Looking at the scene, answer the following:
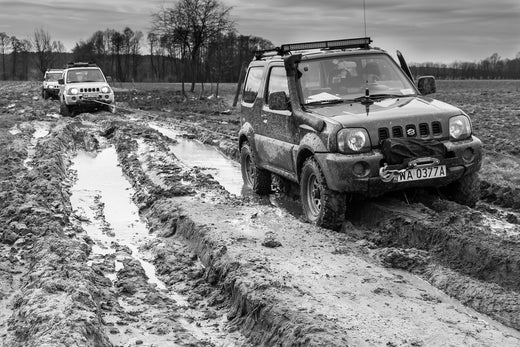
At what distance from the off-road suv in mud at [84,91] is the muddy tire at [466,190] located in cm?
1801

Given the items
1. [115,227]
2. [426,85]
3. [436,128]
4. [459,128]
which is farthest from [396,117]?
[115,227]

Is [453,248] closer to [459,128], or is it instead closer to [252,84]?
[459,128]

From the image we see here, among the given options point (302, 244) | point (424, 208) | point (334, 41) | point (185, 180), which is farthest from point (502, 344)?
point (185, 180)

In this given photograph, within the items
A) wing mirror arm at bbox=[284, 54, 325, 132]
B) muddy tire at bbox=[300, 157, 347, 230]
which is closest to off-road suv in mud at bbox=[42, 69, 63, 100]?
wing mirror arm at bbox=[284, 54, 325, 132]

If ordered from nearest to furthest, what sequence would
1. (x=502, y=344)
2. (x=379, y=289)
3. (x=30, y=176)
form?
(x=502, y=344)
(x=379, y=289)
(x=30, y=176)

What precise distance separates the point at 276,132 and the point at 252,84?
1.42m

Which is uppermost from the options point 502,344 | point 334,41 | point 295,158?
point 334,41

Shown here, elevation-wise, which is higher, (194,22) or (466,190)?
(194,22)

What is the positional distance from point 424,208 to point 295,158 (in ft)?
5.49

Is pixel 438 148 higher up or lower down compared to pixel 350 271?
higher up

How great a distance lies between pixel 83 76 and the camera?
2486 centimetres

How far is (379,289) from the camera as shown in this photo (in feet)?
17.8

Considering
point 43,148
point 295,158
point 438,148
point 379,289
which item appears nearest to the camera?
point 379,289

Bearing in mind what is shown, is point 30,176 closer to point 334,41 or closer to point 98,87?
point 334,41
